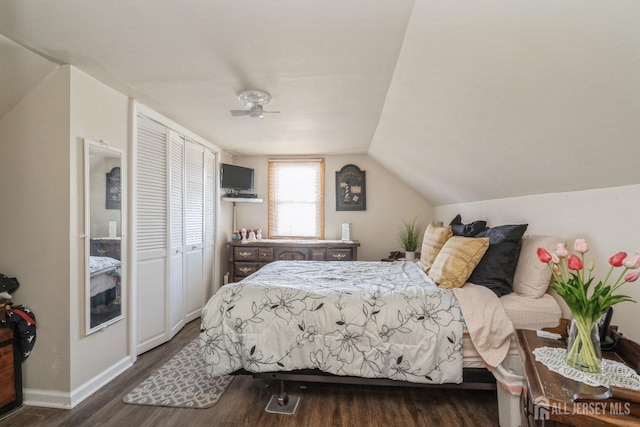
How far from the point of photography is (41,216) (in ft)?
6.63

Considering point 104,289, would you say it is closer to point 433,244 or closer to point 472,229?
point 433,244

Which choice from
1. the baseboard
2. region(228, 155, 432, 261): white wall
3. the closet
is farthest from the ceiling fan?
region(228, 155, 432, 261): white wall

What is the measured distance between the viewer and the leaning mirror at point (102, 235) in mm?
2133

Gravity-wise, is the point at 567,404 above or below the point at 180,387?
above

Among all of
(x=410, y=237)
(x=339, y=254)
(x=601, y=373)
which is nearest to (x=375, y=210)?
(x=410, y=237)

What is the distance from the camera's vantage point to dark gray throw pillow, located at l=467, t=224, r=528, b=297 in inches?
78.0

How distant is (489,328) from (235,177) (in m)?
3.77

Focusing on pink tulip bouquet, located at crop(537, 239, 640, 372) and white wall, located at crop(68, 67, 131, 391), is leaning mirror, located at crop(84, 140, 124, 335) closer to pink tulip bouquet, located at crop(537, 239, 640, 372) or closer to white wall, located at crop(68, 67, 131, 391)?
white wall, located at crop(68, 67, 131, 391)

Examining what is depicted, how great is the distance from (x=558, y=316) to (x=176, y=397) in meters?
2.62

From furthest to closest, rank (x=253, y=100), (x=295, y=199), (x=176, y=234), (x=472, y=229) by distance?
1. (x=295, y=199)
2. (x=176, y=234)
3. (x=472, y=229)
4. (x=253, y=100)

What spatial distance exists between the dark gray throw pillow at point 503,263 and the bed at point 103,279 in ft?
9.27

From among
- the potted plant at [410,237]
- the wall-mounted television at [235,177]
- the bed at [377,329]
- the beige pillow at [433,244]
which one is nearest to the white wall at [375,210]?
the potted plant at [410,237]

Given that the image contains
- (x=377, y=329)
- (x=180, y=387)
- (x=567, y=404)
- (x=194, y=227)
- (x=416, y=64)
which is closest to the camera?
(x=567, y=404)

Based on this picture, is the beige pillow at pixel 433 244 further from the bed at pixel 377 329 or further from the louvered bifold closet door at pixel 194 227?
the louvered bifold closet door at pixel 194 227
